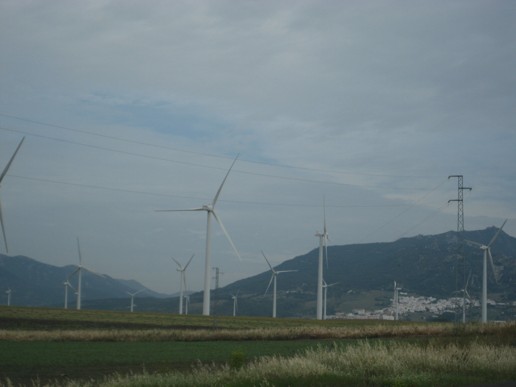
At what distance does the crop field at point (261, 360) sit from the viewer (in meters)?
23.5

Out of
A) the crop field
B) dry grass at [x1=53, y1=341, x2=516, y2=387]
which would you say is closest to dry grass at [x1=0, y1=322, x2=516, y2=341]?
the crop field

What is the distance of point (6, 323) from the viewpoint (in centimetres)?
8431

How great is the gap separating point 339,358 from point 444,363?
4.14m

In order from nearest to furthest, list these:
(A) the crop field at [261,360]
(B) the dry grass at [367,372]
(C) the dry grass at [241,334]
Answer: (B) the dry grass at [367,372] → (A) the crop field at [261,360] → (C) the dry grass at [241,334]

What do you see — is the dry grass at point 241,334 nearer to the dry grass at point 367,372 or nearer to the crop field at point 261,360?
the crop field at point 261,360

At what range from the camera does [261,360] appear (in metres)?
29.2

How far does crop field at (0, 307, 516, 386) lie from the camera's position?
2352 centimetres

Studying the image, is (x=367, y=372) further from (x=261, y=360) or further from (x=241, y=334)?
(x=241, y=334)

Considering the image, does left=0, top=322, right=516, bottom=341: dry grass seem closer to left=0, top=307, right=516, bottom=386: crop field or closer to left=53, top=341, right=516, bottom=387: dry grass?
left=0, top=307, right=516, bottom=386: crop field

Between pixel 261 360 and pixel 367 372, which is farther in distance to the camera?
pixel 261 360

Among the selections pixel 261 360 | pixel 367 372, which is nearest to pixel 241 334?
pixel 261 360

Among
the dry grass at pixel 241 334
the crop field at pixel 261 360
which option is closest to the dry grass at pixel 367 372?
the crop field at pixel 261 360

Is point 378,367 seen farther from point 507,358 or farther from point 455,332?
point 455,332

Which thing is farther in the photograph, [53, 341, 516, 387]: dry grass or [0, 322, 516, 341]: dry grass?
[0, 322, 516, 341]: dry grass
